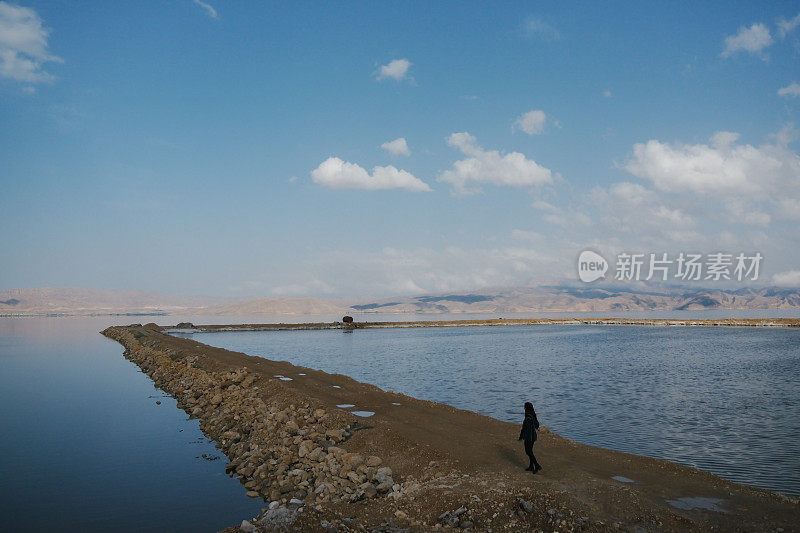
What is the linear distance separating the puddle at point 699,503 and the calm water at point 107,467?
1146 cm

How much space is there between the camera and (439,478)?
14047 mm

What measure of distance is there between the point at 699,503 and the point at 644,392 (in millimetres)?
22126

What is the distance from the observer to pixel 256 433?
20844 mm

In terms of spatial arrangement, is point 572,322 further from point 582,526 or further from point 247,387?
point 582,526

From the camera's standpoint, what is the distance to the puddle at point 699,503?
12.0 meters

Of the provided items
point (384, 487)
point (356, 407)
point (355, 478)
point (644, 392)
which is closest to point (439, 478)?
point (384, 487)

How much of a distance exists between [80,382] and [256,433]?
25559mm

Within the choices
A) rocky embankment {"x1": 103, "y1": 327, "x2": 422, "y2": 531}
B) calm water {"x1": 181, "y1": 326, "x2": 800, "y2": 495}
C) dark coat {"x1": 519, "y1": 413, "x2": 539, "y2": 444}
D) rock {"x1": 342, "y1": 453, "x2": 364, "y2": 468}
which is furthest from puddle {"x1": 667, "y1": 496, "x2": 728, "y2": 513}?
rock {"x1": 342, "y1": 453, "x2": 364, "y2": 468}

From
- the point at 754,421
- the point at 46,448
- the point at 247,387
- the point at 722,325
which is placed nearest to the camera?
the point at 46,448

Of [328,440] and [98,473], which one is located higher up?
[328,440]

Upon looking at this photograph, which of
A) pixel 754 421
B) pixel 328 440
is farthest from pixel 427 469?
pixel 754 421

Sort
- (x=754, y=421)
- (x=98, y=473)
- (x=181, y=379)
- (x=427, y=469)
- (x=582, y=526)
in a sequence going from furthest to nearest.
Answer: (x=181, y=379) → (x=754, y=421) → (x=98, y=473) → (x=427, y=469) → (x=582, y=526)

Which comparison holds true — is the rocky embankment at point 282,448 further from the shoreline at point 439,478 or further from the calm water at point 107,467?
the calm water at point 107,467

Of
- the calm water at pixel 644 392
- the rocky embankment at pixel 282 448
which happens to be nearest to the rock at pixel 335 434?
the rocky embankment at pixel 282 448
